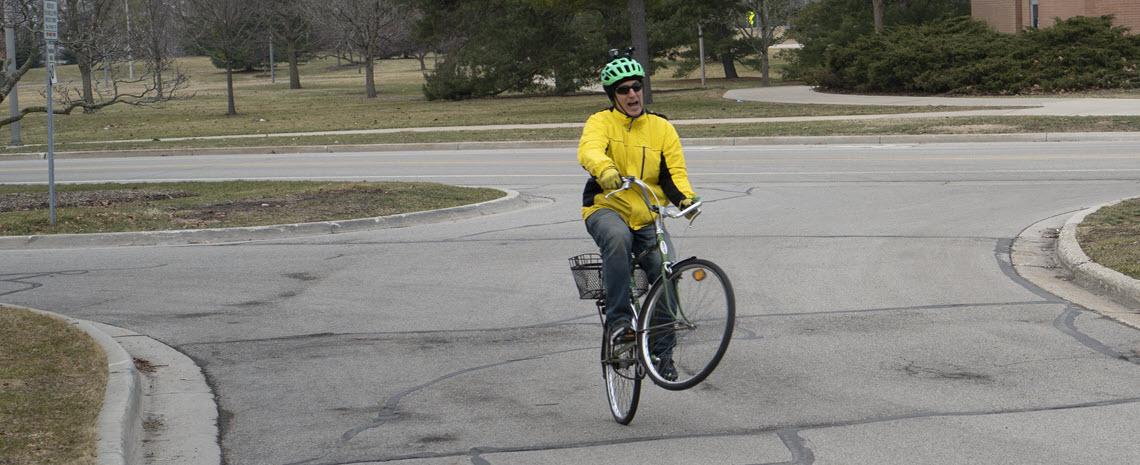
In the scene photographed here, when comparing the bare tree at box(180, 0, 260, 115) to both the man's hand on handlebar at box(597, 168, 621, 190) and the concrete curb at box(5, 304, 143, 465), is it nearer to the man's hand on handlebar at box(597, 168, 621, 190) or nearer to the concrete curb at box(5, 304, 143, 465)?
the concrete curb at box(5, 304, 143, 465)

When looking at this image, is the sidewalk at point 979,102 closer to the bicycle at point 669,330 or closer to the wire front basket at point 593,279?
the wire front basket at point 593,279

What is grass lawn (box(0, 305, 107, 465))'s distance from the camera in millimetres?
5820

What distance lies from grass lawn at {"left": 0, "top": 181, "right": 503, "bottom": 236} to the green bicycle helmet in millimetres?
8836

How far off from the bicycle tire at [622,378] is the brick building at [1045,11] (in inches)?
1341

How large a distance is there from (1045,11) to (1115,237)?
3259cm

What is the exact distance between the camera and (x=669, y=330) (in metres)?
6.30

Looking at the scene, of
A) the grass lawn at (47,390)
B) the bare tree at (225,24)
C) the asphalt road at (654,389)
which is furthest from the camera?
the bare tree at (225,24)

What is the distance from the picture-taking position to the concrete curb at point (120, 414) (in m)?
5.87

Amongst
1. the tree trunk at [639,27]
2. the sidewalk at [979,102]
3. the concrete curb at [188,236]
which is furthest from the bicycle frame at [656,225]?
the tree trunk at [639,27]

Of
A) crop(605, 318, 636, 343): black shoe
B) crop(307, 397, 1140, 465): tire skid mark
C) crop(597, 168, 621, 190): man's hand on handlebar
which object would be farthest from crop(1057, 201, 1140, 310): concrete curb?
crop(597, 168, 621, 190): man's hand on handlebar

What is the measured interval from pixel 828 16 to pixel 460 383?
4816 centimetres

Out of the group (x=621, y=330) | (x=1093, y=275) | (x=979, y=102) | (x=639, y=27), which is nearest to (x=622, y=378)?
(x=621, y=330)

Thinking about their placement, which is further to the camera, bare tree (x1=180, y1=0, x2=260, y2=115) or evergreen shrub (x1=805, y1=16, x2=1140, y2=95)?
bare tree (x1=180, y1=0, x2=260, y2=115)

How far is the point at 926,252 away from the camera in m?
11.7
